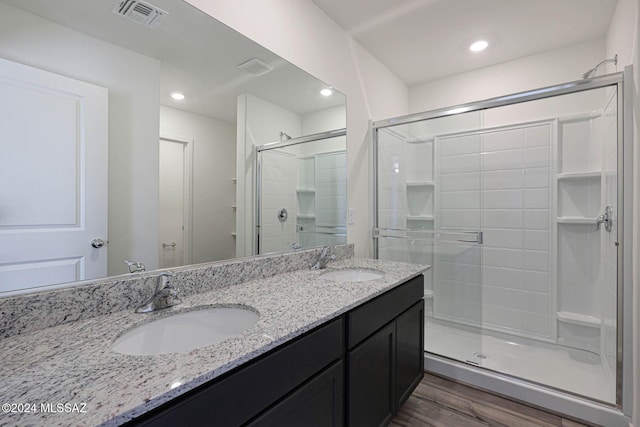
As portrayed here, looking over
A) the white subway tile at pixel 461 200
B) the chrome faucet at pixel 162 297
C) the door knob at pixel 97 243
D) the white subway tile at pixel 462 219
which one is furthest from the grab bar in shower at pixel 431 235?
the door knob at pixel 97 243

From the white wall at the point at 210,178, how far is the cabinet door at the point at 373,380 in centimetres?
74

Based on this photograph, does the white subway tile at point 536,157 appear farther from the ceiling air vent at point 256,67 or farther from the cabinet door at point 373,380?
the ceiling air vent at point 256,67

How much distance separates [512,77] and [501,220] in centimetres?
126

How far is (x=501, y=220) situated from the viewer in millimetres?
2602

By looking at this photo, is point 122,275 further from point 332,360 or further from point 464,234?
point 464,234

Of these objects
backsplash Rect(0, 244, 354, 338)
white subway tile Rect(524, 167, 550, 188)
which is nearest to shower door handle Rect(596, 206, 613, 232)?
white subway tile Rect(524, 167, 550, 188)

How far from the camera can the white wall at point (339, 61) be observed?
150 centimetres

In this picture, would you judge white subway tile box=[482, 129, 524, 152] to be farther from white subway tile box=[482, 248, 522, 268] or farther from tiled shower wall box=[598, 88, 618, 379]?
white subway tile box=[482, 248, 522, 268]

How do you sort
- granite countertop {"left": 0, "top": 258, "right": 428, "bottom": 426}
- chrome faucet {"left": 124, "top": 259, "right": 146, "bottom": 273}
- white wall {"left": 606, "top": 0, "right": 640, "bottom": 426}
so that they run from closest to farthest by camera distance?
granite countertop {"left": 0, "top": 258, "right": 428, "bottom": 426}, chrome faucet {"left": 124, "top": 259, "right": 146, "bottom": 273}, white wall {"left": 606, "top": 0, "right": 640, "bottom": 426}

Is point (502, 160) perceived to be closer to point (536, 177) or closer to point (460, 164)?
point (536, 177)

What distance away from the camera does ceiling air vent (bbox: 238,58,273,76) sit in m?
1.49

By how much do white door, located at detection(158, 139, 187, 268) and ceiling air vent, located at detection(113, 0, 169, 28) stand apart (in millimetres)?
428

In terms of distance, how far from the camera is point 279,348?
31.8 inches

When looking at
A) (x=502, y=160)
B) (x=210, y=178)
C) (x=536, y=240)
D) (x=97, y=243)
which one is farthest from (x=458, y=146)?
(x=97, y=243)
